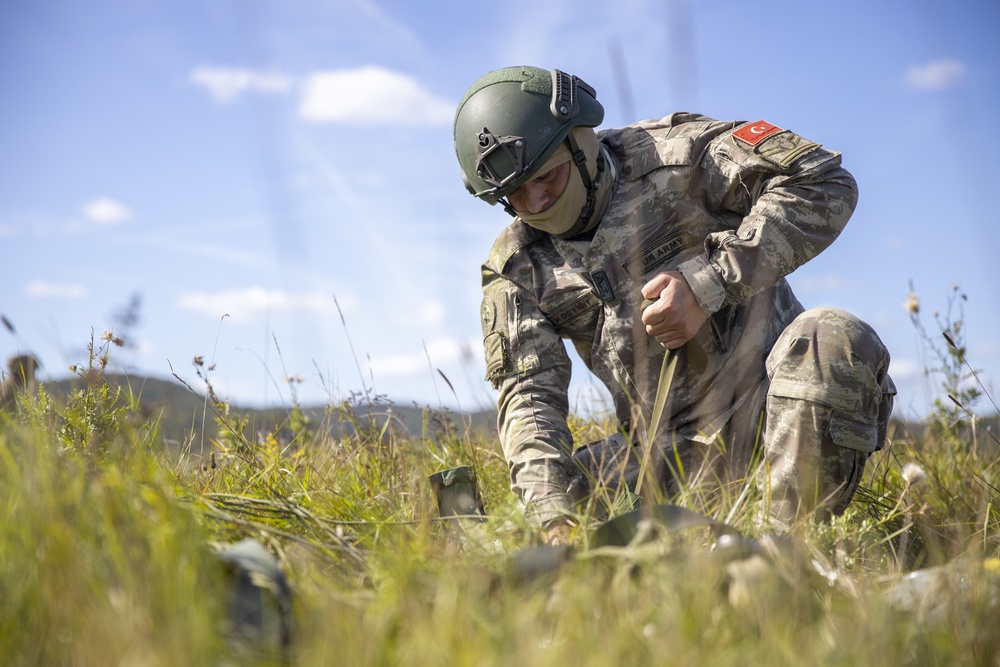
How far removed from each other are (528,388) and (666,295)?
717 mm

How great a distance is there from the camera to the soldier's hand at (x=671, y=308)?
2824 millimetres

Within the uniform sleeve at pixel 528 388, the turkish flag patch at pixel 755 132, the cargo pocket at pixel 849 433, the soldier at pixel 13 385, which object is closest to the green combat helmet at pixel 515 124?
the uniform sleeve at pixel 528 388

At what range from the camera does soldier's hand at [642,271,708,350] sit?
282cm

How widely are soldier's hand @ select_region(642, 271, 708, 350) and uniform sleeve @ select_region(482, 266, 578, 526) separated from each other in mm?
516

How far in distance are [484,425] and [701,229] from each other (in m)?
1.73

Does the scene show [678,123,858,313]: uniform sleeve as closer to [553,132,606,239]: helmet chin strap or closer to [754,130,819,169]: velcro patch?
[754,130,819,169]: velcro patch

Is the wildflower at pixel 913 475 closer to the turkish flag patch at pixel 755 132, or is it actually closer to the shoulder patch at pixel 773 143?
the shoulder patch at pixel 773 143

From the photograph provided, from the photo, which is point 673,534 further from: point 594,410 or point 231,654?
point 594,410

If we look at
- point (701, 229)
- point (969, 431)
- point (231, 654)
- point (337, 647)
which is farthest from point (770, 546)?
point (969, 431)

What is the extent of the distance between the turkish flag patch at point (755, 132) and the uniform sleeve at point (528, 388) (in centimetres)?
99

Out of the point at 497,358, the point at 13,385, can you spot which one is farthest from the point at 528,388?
the point at 13,385

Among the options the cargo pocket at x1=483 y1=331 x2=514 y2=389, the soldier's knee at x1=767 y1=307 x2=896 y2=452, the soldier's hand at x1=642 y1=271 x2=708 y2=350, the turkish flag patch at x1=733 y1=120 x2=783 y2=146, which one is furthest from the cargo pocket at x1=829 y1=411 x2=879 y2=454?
the cargo pocket at x1=483 y1=331 x2=514 y2=389

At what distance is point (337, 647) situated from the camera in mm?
1232

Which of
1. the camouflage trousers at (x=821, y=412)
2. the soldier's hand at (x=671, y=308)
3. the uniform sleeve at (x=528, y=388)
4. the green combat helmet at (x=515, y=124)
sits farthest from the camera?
the green combat helmet at (x=515, y=124)
